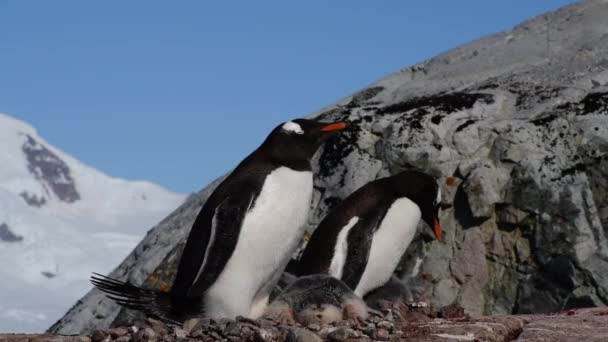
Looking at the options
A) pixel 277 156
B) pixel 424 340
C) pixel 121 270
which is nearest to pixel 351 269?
pixel 277 156

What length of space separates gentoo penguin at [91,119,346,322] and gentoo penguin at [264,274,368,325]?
2.17 feet

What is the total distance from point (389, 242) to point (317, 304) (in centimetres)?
266

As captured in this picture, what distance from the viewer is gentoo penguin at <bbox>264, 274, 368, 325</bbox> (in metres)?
5.55

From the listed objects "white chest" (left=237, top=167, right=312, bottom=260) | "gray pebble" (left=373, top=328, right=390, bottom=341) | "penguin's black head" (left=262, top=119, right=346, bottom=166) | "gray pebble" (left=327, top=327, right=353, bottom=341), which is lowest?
"gray pebble" (left=373, top=328, right=390, bottom=341)

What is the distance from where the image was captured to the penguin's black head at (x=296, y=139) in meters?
6.94

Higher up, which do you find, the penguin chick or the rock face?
the rock face

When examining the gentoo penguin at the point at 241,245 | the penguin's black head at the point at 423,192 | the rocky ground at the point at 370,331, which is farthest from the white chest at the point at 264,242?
the penguin's black head at the point at 423,192

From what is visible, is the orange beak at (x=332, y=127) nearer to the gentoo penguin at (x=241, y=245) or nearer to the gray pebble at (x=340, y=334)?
the gentoo penguin at (x=241, y=245)

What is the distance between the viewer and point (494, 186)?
32.8 ft

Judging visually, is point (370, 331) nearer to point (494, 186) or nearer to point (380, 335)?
point (380, 335)

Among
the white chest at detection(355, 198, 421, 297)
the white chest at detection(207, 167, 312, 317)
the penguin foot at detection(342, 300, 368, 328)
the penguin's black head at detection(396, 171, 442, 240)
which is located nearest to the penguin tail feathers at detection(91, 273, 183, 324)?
the white chest at detection(207, 167, 312, 317)

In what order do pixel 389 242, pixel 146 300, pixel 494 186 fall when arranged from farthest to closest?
pixel 494 186
pixel 389 242
pixel 146 300

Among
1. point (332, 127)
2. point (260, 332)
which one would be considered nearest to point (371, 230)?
point (332, 127)

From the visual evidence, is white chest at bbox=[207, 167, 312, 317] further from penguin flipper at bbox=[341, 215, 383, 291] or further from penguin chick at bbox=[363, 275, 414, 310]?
penguin chick at bbox=[363, 275, 414, 310]
